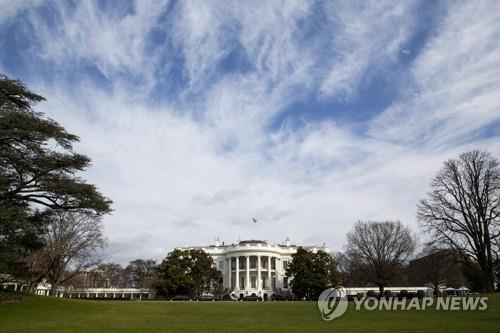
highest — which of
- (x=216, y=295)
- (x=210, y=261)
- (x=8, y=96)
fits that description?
(x=8, y=96)

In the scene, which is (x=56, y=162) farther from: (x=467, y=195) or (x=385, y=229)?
(x=385, y=229)

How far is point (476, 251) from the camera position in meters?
37.5

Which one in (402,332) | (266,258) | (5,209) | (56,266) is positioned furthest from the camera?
(266,258)

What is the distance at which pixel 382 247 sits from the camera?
56719 millimetres

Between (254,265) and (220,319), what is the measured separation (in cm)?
6365

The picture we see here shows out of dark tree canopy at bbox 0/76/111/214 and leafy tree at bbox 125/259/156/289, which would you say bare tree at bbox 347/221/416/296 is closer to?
dark tree canopy at bbox 0/76/111/214

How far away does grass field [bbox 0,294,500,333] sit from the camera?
14.9 m

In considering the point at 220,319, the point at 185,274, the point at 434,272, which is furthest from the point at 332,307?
the point at 434,272

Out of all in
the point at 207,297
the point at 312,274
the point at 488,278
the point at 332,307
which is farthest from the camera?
the point at 207,297

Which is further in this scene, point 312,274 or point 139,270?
point 139,270

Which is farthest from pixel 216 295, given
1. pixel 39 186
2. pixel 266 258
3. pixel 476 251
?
pixel 39 186

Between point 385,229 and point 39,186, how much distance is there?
4621cm

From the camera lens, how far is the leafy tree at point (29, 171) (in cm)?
2280

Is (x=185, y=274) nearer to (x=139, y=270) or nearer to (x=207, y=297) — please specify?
(x=207, y=297)
